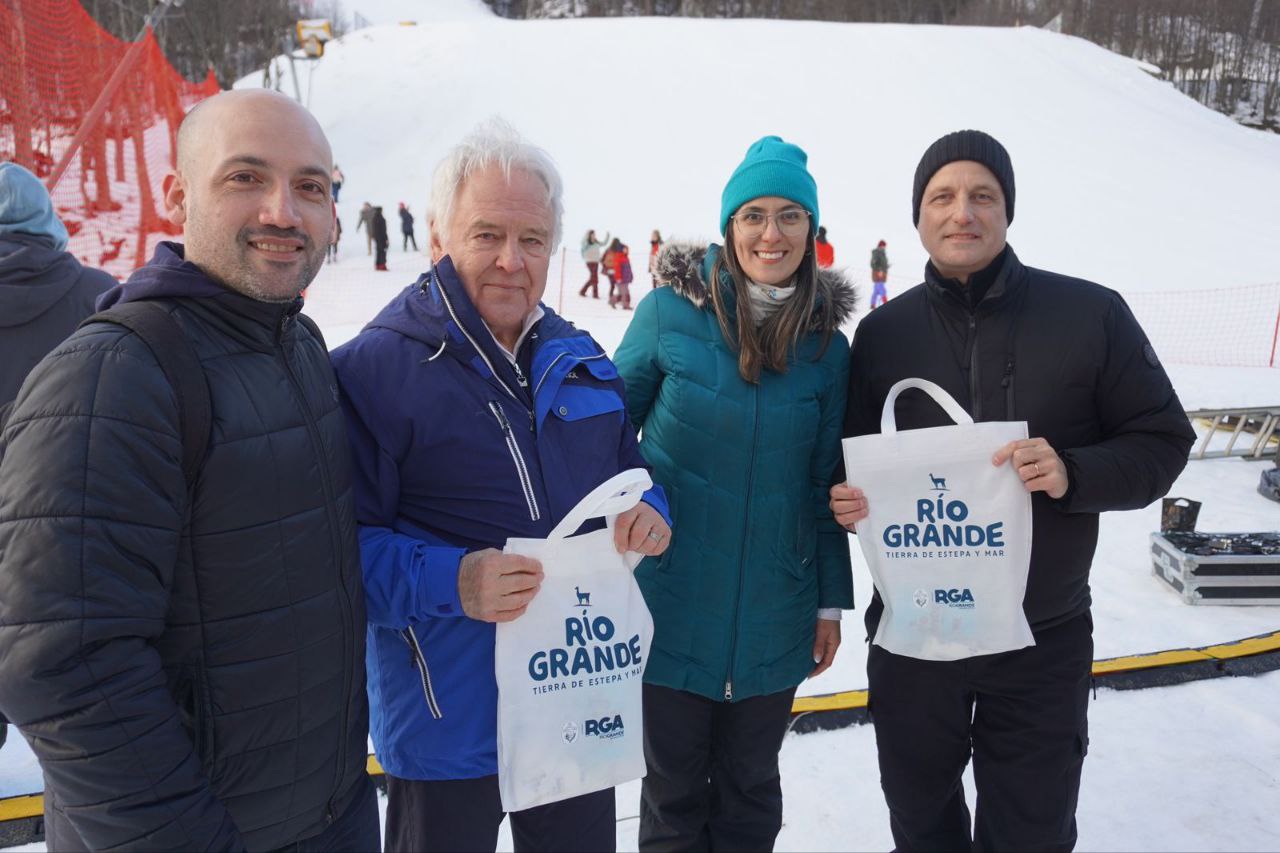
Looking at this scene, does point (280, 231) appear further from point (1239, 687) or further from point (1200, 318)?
point (1200, 318)

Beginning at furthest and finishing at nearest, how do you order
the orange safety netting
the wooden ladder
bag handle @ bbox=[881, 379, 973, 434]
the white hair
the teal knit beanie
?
the orange safety netting, the wooden ladder, the teal knit beanie, bag handle @ bbox=[881, 379, 973, 434], the white hair

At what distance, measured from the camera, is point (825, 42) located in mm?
36281

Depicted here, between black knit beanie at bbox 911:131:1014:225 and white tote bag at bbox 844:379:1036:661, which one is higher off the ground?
black knit beanie at bbox 911:131:1014:225

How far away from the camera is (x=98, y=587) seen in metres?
1.09

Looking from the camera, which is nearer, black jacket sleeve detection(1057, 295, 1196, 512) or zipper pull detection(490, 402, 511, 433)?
zipper pull detection(490, 402, 511, 433)

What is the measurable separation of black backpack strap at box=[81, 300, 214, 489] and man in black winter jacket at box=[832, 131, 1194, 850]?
1504 millimetres

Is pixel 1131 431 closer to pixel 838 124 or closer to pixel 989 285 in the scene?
pixel 989 285

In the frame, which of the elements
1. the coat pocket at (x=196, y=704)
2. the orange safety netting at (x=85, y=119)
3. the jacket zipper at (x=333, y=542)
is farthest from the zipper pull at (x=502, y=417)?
the orange safety netting at (x=85, y=119)

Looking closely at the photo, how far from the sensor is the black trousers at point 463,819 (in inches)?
68.7

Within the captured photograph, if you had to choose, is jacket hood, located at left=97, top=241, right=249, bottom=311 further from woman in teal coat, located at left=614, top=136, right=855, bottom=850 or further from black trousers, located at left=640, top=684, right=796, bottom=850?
black trousers, located at left=640, top=684, right=796, bottom=850


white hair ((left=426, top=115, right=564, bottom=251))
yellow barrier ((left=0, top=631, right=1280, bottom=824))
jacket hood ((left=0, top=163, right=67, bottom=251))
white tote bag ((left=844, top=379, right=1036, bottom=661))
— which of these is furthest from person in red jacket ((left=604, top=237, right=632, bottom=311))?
white hair ((left=426, top=115, right=564, bottom=251))

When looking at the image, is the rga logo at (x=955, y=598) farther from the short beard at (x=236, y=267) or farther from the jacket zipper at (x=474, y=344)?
the short beard at (x=236, y=267)

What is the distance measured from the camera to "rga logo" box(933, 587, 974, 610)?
79.8 inches

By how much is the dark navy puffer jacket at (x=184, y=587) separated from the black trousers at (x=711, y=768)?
0.92 m
